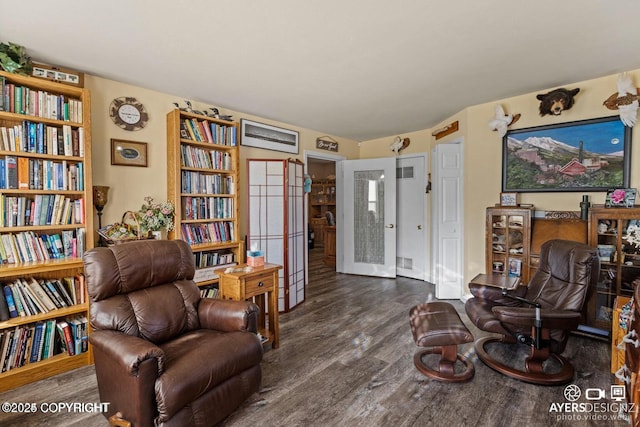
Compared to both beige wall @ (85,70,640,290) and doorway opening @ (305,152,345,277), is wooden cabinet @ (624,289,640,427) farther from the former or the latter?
doorway opening @ (305,152,345,277)

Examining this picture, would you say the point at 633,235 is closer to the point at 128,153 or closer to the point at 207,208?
the point at 207,208

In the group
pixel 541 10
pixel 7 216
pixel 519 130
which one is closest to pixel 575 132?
pixel 519 130

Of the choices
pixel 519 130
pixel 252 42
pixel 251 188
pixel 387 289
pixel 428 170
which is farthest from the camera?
pixel 428 170

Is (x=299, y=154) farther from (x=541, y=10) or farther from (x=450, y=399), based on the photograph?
(x=450, y=399)

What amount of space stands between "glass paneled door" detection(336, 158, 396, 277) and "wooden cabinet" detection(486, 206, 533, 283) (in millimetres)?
1778

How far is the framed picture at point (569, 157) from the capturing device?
2.97m

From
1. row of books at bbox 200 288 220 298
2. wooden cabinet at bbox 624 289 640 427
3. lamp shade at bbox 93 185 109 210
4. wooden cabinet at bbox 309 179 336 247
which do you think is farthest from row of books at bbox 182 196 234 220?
wooden cabinet at bbox 309 179 336 247

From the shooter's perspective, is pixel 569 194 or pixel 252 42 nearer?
pixel 252 42

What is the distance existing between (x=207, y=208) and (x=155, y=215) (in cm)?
61

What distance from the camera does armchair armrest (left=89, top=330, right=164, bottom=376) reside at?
1.55 m

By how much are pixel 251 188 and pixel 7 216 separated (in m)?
2.17

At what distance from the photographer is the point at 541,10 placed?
1.93m

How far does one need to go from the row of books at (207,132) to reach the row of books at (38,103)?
37.3 inches

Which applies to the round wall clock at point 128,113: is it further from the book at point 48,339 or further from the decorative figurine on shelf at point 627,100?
the decorative figurine on shelf at point 627,100
